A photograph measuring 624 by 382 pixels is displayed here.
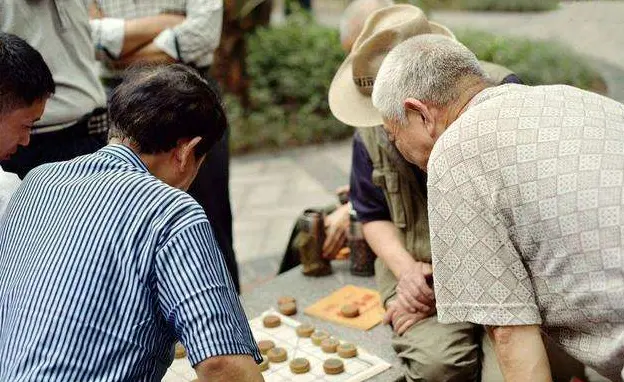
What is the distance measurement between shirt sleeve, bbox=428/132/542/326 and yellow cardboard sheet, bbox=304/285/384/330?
39.4 inches

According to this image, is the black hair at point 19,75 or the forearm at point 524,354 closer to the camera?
the forearm at point 524,354

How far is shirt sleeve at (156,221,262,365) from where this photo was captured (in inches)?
61.3

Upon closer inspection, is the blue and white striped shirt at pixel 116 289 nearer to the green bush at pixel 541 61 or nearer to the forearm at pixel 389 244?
the forearm at pixel 389 244

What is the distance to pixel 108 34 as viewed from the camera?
3221 millimetres

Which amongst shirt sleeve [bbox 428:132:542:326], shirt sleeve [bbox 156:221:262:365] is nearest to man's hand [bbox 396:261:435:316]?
shirt sleeve [bbox 428:132:542:326]

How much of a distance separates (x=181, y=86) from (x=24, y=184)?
1.38 feet

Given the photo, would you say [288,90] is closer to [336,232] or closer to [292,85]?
[292,85]

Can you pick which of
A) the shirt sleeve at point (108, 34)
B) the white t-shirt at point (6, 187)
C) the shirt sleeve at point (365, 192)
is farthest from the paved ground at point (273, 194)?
the white t-shirt at point (6, 187)

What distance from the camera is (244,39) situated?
24.2 feet

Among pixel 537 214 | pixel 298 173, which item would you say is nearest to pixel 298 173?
pixel 298 173

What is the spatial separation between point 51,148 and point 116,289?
4.37 feet

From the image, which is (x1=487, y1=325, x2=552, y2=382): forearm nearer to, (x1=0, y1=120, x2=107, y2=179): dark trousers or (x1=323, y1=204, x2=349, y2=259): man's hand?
(x1=323, y1=204, x2=349, y2=259): man's hand

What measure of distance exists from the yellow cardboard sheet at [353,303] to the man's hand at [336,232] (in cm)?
18

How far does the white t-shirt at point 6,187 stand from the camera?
6.76 ft
